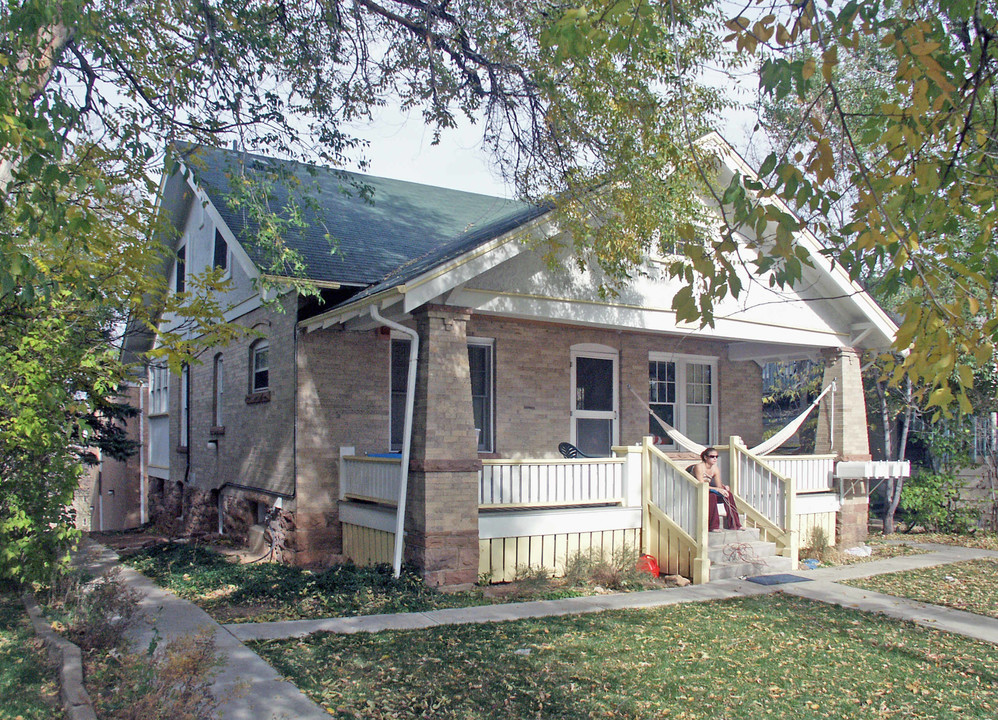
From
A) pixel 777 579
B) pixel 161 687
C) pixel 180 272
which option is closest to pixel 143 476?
pixel 180 272

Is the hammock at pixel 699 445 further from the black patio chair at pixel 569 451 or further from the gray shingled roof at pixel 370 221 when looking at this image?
the gray shingled roof at pixel 370 221

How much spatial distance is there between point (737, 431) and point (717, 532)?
17.2ft

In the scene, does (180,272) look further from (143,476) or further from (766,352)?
(766,352)

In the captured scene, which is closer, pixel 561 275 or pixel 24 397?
pixel 24 397

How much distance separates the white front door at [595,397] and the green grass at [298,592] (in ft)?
17.0

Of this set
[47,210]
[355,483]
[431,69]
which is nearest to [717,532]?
[355,483]

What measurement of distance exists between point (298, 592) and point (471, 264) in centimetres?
438

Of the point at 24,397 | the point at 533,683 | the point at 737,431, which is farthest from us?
the point at 737,431

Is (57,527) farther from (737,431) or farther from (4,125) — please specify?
(737,431)

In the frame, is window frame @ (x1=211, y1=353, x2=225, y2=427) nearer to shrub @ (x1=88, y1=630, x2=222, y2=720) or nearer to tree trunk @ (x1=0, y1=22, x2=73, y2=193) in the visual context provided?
tree trunk @ (x1=0, y1=22, x2=73, y2=193)

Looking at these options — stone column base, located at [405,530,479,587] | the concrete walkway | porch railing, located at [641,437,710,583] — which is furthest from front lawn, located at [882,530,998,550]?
stone column base, located at [405,530,479,587]

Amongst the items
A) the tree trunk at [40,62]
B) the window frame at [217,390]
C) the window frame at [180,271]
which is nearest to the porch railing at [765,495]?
the window frame at [217,390]

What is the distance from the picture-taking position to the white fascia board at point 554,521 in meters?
10.6

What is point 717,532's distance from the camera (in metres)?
11.6
